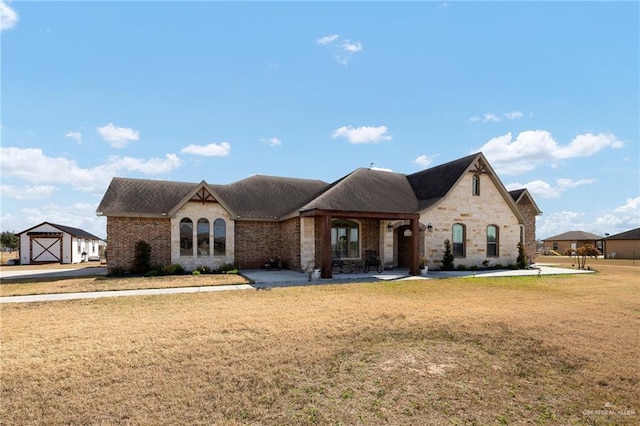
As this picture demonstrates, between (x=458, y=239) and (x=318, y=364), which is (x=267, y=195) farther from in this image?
(x=318, y=364)

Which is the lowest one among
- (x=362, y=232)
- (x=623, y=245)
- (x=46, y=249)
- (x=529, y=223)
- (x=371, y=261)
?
(x=623, y=245)

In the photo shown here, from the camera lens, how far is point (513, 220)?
74.8ft

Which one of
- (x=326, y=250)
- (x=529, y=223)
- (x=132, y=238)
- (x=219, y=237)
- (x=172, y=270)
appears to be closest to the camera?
(x=326, y=250)

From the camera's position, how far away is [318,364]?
5543mm

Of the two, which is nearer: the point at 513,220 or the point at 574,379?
the point at 574,379

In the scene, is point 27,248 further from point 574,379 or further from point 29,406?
point 574,379

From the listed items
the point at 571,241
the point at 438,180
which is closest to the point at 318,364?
the point at 438,180

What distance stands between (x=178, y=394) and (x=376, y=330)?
420 centimetres

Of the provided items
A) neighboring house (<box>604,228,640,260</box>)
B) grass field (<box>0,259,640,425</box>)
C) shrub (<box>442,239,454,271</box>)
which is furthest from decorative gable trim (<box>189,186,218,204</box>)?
neighboring house (<box>604,228,640,260</box>)

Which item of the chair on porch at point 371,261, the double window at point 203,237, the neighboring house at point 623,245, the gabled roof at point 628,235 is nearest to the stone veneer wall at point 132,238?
the double window at point 203,237

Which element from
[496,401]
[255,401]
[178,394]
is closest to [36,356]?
[178,394]

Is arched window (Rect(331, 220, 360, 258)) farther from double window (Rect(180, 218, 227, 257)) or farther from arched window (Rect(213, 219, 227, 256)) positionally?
double window (Rect(180, 218, 227, 257))

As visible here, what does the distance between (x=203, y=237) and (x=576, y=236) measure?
5933 cm

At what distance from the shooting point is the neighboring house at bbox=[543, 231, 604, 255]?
53.2m
